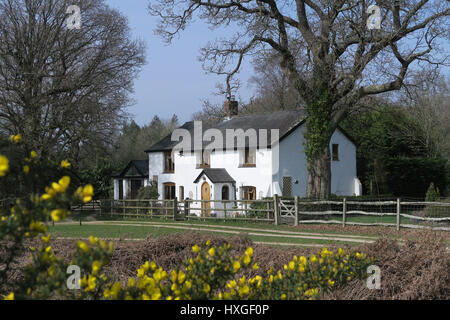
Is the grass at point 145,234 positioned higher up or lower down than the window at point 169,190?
lower down

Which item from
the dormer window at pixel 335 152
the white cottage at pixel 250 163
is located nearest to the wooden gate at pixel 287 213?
the white cottage at pixel 250 163

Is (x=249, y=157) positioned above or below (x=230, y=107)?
below

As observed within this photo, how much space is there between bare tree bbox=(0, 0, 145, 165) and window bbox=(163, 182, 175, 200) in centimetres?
1048

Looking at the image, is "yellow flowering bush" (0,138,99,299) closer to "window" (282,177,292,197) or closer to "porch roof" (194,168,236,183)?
"window" (282,177,292,197)

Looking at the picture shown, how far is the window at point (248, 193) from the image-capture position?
35.1m

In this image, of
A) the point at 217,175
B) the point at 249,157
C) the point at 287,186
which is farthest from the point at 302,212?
the point at 217,175

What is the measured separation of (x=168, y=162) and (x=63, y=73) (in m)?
13.9

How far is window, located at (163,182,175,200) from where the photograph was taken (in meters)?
41.4

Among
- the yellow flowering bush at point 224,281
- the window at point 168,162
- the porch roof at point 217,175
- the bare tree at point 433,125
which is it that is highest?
the bare tree at point 433,125

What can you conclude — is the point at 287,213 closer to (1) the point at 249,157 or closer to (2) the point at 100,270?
(1) the point at 249,157

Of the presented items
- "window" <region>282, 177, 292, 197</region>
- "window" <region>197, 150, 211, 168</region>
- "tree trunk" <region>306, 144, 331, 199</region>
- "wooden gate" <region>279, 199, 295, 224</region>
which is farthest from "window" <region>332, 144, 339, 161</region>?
"wooden gate" <region>279, 199, 295, 224</region>

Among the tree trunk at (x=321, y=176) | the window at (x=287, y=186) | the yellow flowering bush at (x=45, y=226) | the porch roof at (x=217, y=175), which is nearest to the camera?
the yellow flowering bush at (x=45, y=226)

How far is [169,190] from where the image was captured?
137ft

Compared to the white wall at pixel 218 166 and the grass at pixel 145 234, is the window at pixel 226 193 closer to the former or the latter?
the white wall at pixel 218 166
